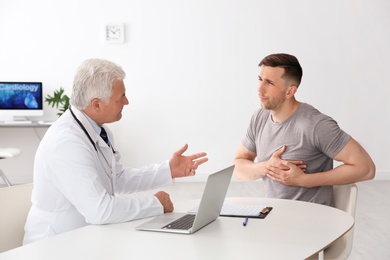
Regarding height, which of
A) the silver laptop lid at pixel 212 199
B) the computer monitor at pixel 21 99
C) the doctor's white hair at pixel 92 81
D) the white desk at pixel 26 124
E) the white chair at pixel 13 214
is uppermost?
the doctor's white hair at pixel 92 81

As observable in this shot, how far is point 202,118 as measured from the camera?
23.5ft

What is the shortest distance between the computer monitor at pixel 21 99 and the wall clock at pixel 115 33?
941 millimetres

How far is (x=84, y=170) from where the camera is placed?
2227 mm

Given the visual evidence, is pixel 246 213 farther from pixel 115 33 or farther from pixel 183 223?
pixel 115 33

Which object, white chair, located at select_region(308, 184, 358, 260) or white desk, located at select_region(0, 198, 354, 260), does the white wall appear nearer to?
white chair, located at select_region(308, 184, 358, 260)

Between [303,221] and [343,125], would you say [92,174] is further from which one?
[343,125]

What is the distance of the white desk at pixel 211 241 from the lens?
1.81m

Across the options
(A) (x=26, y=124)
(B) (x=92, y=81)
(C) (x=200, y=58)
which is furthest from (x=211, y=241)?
(C) (x=200, y=58)

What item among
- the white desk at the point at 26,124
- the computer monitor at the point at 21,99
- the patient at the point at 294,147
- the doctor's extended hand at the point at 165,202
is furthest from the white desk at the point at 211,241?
the computer monitor at the point at 21,99

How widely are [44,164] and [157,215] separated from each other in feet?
1.51

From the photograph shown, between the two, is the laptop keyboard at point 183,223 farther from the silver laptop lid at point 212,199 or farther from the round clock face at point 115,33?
the round clock face at point 115,33

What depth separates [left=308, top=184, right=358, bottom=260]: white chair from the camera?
2.56 m

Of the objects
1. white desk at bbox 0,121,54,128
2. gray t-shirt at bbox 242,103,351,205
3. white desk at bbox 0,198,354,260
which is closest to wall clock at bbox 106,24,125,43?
white desk at bbox 0,121,54,128

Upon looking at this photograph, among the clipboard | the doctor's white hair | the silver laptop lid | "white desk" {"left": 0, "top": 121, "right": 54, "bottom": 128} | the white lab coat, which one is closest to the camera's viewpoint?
the silver laptop lid
